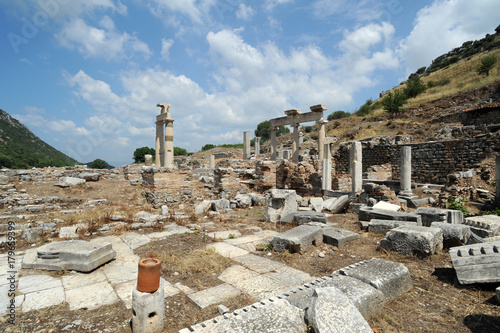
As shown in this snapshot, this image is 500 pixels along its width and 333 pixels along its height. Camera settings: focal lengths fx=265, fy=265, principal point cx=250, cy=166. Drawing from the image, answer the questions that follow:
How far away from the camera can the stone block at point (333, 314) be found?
88.8 inches

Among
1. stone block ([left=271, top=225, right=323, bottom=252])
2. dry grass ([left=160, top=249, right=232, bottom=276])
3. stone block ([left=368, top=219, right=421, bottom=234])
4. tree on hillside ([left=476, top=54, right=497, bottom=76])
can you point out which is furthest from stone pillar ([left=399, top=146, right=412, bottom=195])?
tree on hillside ([left=476, top=54, right=497, bottom=76])

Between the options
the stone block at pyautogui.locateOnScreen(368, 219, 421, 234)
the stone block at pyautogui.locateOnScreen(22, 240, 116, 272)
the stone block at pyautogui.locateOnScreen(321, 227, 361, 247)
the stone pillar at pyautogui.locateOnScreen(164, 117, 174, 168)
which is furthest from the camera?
the stone pillar at pyautogui.locateOnScreen(164, 117, 174, 168)

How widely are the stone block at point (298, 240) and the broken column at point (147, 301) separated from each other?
2948 millimetres

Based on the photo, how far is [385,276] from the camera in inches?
134

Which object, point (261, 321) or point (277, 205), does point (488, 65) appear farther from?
point (261, 321)

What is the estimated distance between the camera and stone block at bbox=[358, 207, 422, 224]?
6562 mm

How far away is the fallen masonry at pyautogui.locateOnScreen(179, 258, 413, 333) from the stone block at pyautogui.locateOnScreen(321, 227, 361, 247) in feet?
6.94

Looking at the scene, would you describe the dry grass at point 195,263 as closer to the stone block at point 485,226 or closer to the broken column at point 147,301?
the broken column at point 147,301

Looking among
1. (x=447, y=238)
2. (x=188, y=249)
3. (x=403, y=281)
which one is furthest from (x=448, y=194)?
(x=188, y=249)

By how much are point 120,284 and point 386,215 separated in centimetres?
642

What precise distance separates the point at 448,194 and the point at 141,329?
11703 mm

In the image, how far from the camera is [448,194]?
33.9 ft

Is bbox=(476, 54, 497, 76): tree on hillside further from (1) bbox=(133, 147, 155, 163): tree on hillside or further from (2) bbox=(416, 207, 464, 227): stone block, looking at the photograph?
(1) bbox=(133, 147, 155, 163): tree on hillside

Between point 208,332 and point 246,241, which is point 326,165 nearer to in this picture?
point 246,241
